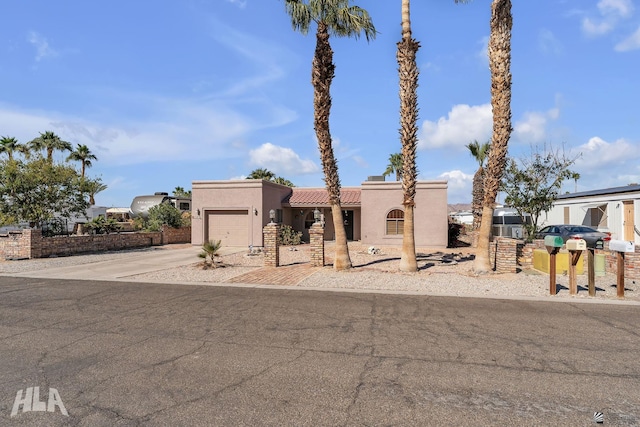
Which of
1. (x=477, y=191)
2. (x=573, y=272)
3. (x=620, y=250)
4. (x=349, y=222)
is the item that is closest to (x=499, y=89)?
(x=620, y=250)

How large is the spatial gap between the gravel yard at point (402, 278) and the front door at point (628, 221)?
11249mm

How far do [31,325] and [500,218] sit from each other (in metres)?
26.5

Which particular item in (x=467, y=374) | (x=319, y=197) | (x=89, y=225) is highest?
(x=319, y=197)

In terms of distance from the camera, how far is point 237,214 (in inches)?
962

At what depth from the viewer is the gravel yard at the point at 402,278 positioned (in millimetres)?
10391

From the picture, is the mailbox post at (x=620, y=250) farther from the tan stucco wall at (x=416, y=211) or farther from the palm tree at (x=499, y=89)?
the tan stucco wall at (x=416, y=211)

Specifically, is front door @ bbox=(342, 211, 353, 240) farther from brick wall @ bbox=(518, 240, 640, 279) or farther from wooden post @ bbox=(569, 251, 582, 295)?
wooden post @ bbox=(569, 251, 582, 295)

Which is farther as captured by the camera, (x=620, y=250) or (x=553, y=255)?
(x=553, y=255)

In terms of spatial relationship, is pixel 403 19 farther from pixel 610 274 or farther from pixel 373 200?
pixel 373 200

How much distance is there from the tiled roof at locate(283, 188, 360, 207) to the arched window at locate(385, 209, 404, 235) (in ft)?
8.71

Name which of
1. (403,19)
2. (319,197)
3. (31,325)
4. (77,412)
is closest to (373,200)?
(319,197)

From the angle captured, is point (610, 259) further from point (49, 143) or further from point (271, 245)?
point (49, 143)

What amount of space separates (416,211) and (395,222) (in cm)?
143

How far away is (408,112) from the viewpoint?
12945 mm
